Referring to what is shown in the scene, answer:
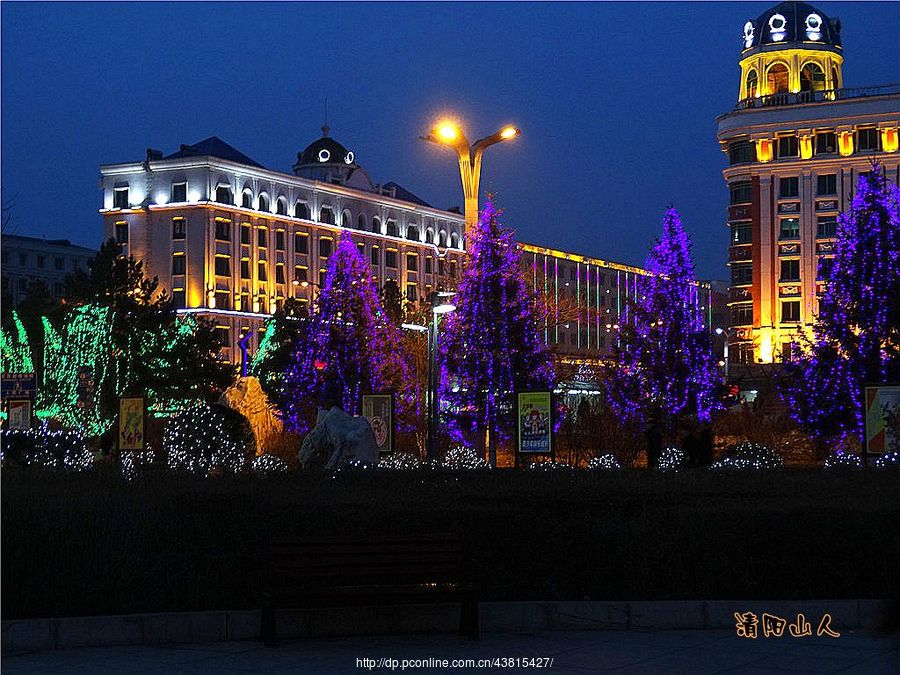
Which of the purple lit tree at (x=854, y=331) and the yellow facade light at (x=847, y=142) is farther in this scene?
the yellow facade light at (x=847, y=142)

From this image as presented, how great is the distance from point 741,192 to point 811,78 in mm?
11243

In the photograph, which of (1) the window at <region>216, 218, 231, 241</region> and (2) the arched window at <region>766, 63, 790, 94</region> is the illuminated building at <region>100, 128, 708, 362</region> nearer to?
(1) the window at <region>216, 218, 231, 241</region>

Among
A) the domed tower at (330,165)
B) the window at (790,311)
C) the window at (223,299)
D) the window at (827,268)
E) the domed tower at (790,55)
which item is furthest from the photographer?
the domed tower at (330,165)

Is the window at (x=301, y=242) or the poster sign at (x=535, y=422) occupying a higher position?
the window at (x=301, y=242)

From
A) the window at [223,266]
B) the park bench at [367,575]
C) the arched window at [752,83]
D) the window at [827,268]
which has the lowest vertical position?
the park bench at [367,575]

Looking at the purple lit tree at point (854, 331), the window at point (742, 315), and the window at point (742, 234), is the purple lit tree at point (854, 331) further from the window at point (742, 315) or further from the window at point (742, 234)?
the window at point (742, 234)

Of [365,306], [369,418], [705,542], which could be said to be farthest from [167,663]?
[365,306]

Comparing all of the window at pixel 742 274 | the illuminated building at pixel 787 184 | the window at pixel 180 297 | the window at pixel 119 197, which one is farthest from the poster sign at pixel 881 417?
the window at pixel 119 197

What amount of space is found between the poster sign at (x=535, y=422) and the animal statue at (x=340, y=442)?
3339 millimetres

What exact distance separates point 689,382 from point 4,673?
37799 millimetres

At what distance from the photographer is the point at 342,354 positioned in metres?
50.3

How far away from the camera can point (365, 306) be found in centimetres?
5178

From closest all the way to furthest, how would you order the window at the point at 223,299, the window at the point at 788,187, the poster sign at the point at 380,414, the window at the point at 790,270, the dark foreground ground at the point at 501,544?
1. the dark foreground ground at the point at 501,544
2. the poster sign at the point at 380,414
3. the window at the point at 790,270
4. the window at the point at 788,187
5. the window at the point at 223,299

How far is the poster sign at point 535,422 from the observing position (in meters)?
28.3
